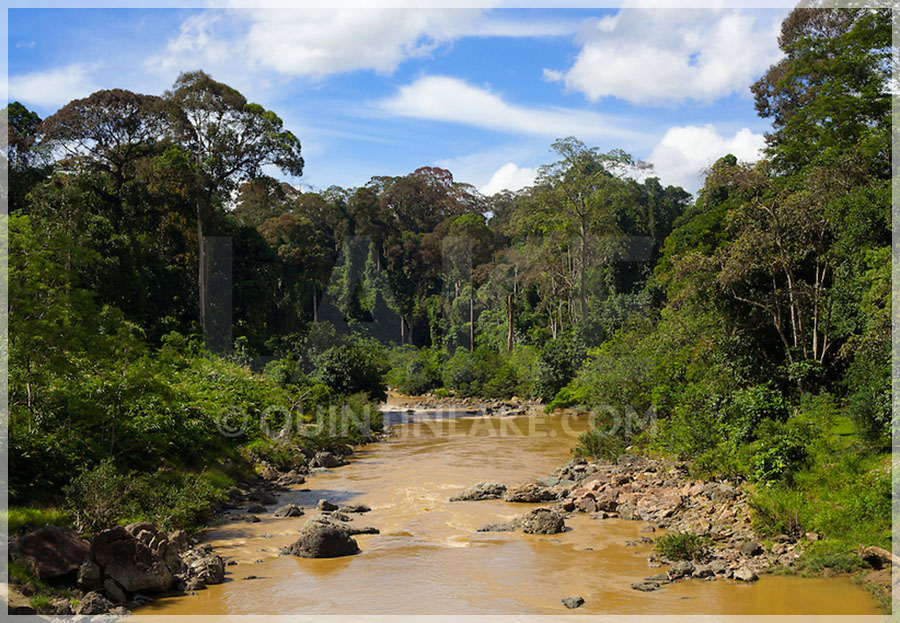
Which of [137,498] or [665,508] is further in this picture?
[665,508]

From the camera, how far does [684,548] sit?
10141 millimetres

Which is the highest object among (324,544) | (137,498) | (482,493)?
(137,498)

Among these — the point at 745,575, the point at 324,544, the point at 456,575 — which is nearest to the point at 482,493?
the point at 324,544

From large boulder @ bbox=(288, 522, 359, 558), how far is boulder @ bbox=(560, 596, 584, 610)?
3.78 metres

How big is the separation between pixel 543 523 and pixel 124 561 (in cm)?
654

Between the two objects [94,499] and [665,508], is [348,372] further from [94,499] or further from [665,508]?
[94,499]

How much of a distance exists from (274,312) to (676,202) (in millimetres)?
30904

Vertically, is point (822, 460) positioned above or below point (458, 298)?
below

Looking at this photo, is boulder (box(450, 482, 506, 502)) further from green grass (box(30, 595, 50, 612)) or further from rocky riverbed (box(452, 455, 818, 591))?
green grass (box(30, 595, 50, 612))

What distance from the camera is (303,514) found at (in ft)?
47.5

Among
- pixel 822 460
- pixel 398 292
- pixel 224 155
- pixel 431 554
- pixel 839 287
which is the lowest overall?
pixel 431 554

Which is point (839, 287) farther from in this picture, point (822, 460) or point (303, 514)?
point (303, 514)

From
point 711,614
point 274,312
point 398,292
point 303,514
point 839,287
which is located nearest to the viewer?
point 711,614

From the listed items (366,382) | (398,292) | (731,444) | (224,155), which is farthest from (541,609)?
(398,292)
